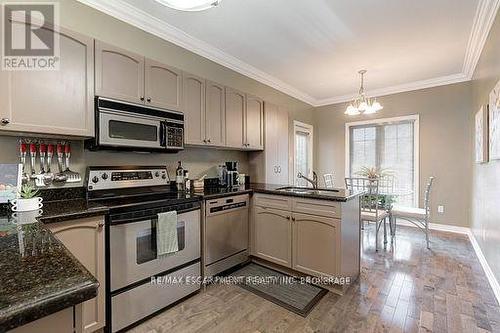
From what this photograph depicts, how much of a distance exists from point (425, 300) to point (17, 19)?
3.74m

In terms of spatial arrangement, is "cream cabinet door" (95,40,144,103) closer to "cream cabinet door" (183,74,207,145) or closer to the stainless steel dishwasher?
"cream cabinet door" (183,74,207,145)

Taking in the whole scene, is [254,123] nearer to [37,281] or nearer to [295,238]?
[295,238]

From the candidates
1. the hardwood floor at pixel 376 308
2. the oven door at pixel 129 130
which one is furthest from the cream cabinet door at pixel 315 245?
the oven door at pixel 129 130

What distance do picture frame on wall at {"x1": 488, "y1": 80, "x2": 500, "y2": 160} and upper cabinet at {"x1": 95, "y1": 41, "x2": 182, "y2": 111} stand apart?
2900 mm

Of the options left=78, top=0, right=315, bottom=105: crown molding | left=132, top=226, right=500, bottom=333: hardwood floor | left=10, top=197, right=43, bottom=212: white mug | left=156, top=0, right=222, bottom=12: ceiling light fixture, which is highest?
left=78, top=0, right=315, bottom=105: crown molding

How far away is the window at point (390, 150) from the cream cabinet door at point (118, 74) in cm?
448

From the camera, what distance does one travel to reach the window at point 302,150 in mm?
5129

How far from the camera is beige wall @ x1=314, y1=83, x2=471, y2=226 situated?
4094 millimetres

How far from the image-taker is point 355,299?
2.18 meters

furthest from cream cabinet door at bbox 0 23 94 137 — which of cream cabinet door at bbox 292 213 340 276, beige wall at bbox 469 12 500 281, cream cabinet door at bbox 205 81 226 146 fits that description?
beige wall at bbox 469 12 500 281

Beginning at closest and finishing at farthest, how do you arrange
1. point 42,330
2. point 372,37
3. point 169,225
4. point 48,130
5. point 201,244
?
1. point 42,330
2. point 48,130
3. point 169,225
4. point 201,244
5. point 372,37

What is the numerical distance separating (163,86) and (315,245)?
7.06 ft

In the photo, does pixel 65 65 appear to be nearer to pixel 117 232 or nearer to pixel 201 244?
pixel 117 232

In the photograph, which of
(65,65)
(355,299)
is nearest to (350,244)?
(355,299)
